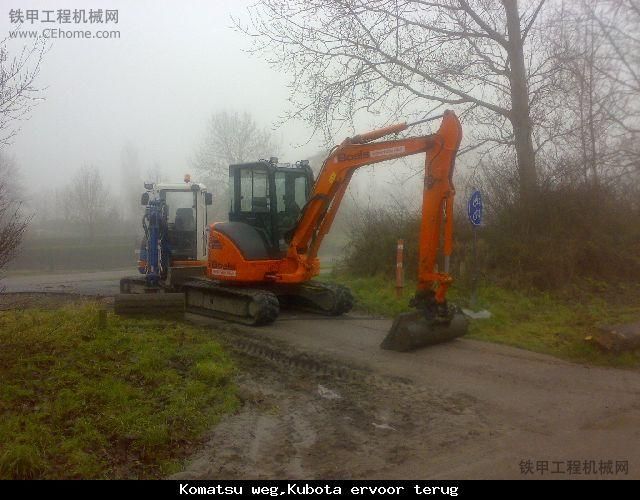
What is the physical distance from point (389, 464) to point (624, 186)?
1300cm

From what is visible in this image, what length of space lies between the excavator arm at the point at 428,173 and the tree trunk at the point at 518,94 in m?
6.23

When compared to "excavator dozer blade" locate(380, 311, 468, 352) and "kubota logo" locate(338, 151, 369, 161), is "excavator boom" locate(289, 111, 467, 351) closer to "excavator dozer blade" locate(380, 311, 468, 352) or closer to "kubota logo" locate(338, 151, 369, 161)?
"excavator dozer blade" locate(380, 311, 468, 352)

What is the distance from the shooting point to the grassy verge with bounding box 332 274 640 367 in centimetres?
838

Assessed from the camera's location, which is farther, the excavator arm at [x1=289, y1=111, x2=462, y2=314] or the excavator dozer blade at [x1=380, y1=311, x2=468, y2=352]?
the excavator arm at [x1=289, y1=111, x2=462, y2=314]

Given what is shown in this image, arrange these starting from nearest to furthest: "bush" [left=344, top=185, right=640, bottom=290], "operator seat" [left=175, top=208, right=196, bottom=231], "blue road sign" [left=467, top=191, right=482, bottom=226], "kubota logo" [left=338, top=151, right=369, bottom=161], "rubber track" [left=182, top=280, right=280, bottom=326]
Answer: "kubota logo" [left=338, top=151, right=369, bottom=161] → "rubber track" [left=182, top=280, right=280, bottom=326] → "blue road sign" [left=467, top=191, right=482, bottom=226] → "bush" [left=344, top=185, right=640, bottom=290] → "operator seat" [left=175, top=208, right=196, bottom=231]

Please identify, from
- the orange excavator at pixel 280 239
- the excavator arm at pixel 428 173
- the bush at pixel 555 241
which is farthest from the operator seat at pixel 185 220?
the bush at pixel 555 241

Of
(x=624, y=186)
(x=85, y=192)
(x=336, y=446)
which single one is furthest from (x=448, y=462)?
(x=85, y=192)

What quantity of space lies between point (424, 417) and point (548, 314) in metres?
6.09

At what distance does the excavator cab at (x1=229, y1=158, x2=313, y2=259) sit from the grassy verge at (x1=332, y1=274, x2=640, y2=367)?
2.61 metres

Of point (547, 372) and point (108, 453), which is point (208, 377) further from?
point (547, 372)

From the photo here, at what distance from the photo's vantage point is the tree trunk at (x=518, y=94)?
49.0 ft

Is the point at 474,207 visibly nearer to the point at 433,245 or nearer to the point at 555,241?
the point at 433,245

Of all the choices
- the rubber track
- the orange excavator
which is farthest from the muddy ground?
the rubber track
